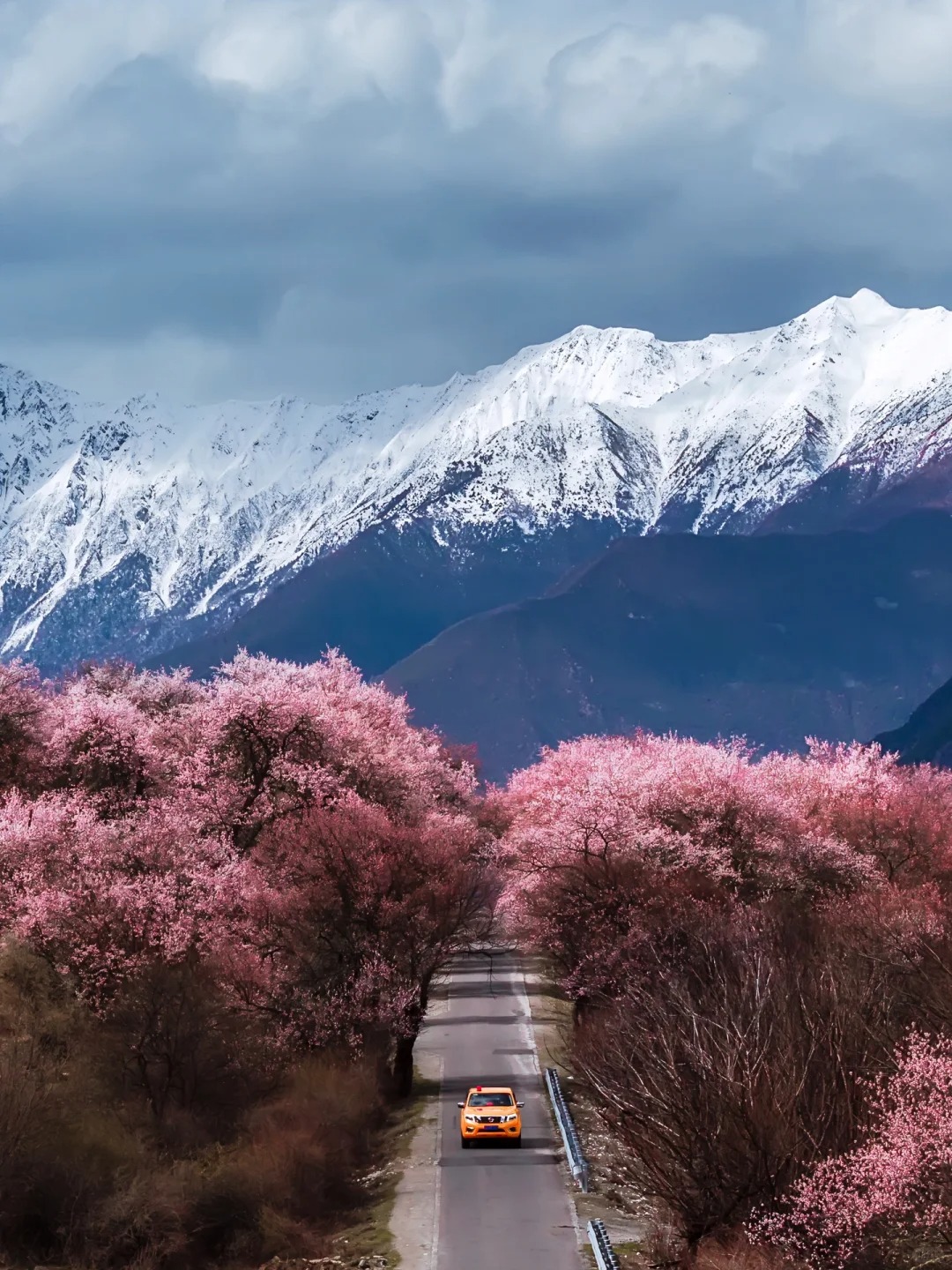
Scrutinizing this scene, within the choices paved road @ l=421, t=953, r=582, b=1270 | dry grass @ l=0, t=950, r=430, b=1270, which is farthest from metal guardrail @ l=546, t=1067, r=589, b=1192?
dry grass @ l=0, t=950, r=430, b=1270

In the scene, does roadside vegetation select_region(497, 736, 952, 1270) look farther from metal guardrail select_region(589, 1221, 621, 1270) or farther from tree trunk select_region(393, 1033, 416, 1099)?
tree trunk select_region(393, 1033, 416, 1099)

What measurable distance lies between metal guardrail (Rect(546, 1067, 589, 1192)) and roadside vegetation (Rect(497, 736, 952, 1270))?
125 cm

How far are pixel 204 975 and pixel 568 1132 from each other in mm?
12958

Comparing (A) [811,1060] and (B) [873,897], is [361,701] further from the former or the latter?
Answer: (A) [811,1060]

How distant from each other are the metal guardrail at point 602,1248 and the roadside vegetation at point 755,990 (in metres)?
1.22

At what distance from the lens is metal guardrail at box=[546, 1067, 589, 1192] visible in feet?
168

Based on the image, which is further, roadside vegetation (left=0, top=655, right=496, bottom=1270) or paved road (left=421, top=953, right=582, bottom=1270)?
roadside vegetation (left=0, top=655, right=496, bottom=1270)

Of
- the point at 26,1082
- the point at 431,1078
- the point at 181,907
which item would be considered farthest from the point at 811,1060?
the point at 431,1078

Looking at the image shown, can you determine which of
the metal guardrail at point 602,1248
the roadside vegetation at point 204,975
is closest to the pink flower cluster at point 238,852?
the roadside vegetation at point 204,975

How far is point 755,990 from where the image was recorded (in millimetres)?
42719

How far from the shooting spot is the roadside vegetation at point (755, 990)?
35688 mm

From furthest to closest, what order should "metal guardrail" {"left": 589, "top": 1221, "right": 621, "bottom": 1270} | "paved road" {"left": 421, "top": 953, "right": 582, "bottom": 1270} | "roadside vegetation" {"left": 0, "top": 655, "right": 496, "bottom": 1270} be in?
"roadside vegetation" {"left": 0, "top": 655, "right": 496, "bottom": 1270}
"paved road" {"left": 421, "top": 953, "right": 582, "bottom": 1270}
"metal guardrail" {"left": 589, "top": 1221, "right": 621, "bottom": 1270}

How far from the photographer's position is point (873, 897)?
6550 cm

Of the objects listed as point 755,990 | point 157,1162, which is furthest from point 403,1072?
point 755,990
